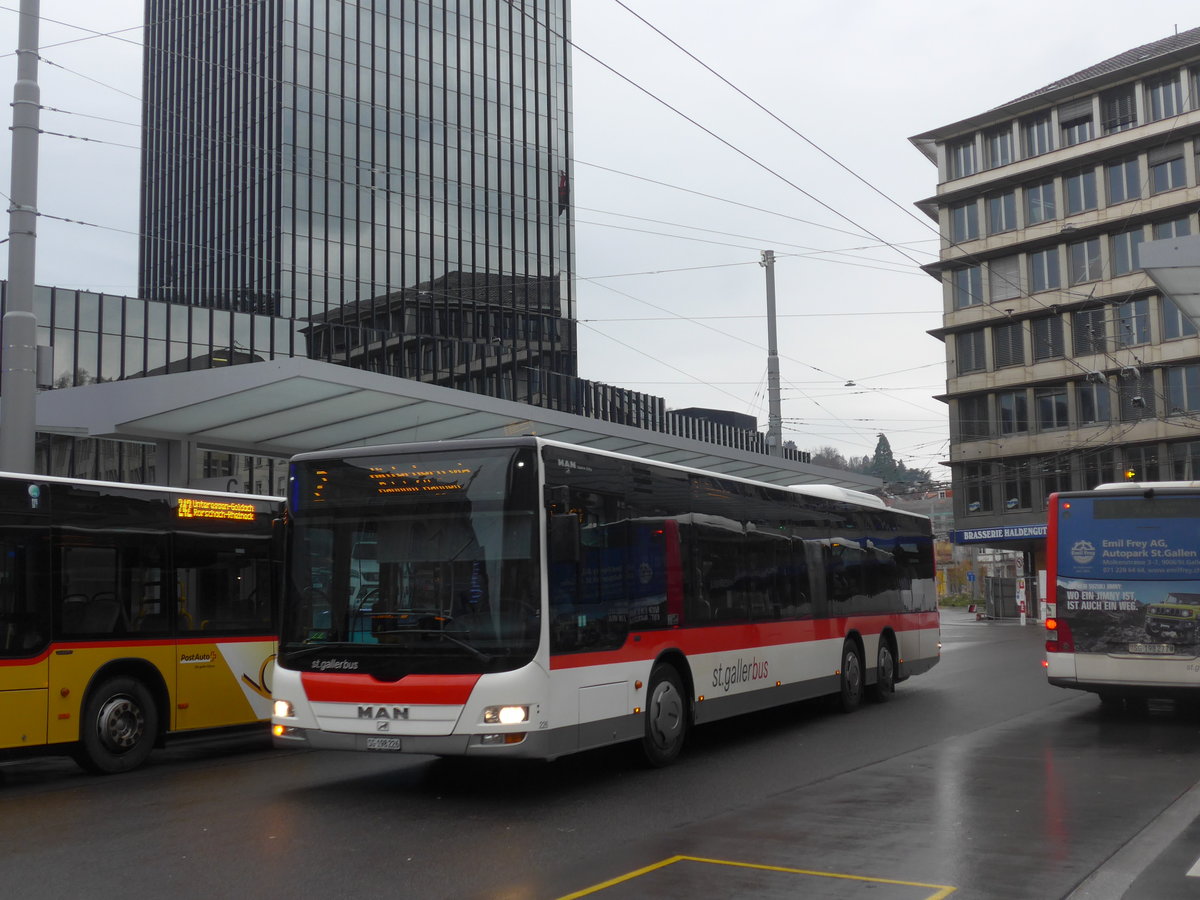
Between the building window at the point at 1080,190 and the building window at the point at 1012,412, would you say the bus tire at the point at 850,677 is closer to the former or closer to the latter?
the building window at the point at 1012,412

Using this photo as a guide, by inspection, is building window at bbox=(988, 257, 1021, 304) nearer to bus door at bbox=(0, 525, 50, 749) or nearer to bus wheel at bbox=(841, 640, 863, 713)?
bus wheel at bbox=(841, 640, 863, 713)

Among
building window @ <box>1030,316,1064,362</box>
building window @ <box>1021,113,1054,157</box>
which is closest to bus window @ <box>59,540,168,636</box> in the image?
building window @ <box>1030,316,1064,362</box>

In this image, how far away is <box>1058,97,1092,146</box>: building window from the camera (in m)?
57.9

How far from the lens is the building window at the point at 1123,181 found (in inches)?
2195

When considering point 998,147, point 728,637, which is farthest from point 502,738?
point 998,147

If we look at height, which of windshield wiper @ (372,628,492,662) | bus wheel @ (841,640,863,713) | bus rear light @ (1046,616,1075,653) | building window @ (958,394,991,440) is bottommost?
bus wheel @ (841,640,863,713)

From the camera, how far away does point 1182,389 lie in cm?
5391

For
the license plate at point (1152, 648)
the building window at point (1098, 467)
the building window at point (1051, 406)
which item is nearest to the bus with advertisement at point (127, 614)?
the license plate at point (1152, 648)

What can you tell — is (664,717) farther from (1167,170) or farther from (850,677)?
(1167,170)

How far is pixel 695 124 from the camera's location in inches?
703

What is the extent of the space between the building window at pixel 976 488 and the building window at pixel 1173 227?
44.4 feet

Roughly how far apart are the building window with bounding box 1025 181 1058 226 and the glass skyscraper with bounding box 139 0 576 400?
31432mm

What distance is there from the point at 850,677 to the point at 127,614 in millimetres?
8890

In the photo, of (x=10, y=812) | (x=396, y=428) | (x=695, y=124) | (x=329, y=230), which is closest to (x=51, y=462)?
(x=329, y=230)
